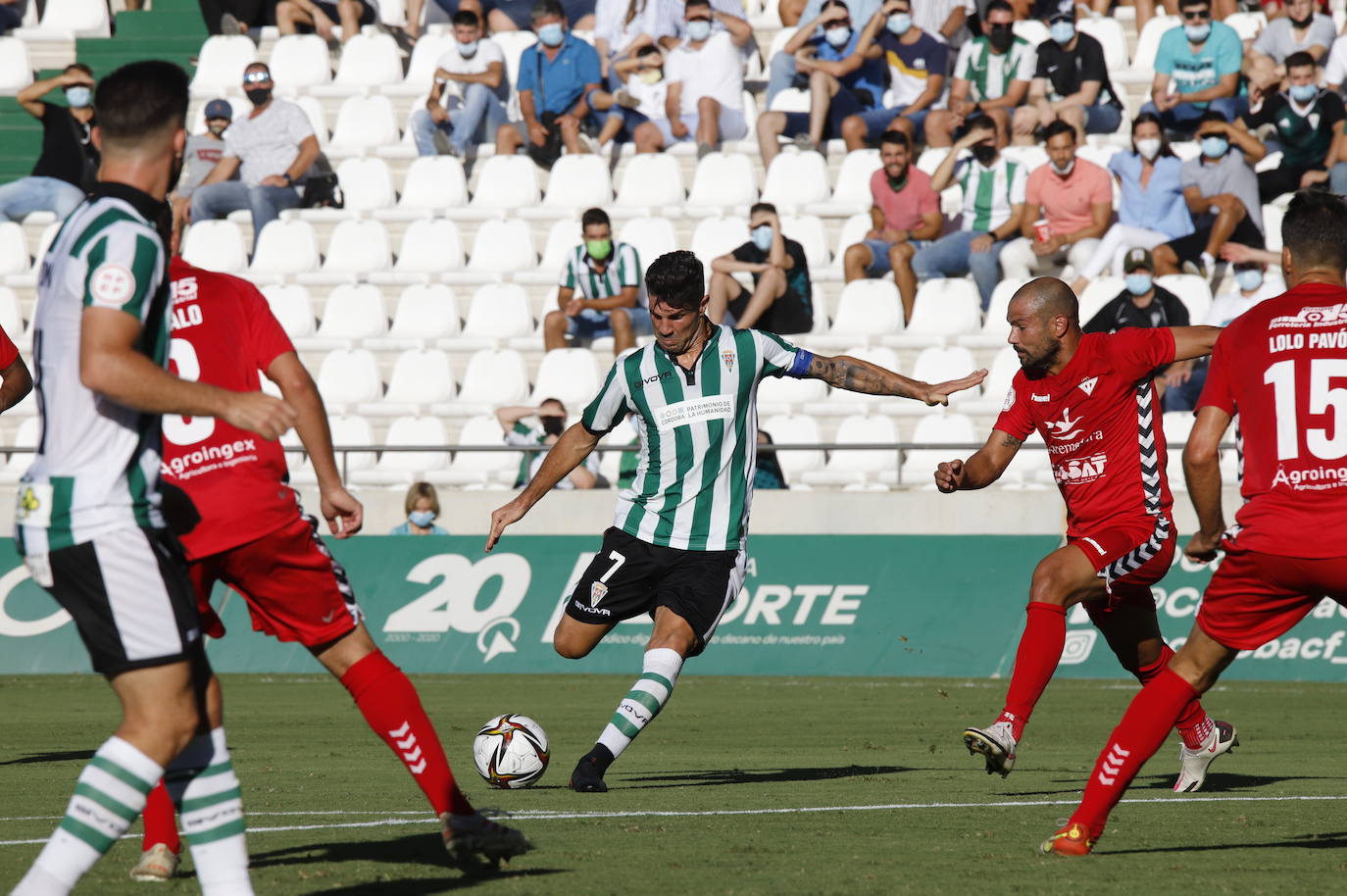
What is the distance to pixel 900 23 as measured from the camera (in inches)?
822

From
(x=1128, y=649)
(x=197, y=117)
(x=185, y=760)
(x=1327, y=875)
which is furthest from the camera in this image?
(x=197, y=117)

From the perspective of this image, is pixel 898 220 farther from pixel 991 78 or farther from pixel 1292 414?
pixel 1292 414

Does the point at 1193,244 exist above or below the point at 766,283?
above

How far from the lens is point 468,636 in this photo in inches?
643

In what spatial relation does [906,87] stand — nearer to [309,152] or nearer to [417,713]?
[309,152]

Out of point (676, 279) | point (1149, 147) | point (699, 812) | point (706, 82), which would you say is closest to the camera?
point (699, 812)

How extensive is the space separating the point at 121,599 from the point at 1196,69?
1713 centimetres

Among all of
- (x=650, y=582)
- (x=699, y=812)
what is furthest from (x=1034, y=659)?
(x=650, y=582)

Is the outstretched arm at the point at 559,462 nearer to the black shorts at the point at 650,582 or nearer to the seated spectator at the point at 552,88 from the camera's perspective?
the black shorts at the point at 650,582

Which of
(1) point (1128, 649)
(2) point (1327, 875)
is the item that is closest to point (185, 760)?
(2) point (1327, 875)

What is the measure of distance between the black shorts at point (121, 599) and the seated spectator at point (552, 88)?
17274mm

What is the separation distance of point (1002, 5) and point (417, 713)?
614 inches

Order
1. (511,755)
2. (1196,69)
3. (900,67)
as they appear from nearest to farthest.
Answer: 1. (511,755)
2. (1196,69)
3. (900,67)

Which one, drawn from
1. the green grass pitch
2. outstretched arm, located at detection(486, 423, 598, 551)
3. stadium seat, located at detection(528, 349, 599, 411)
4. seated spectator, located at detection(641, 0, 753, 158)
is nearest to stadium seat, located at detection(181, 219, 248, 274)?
stadium seat, located at detection(528, 349, 599, 411)
